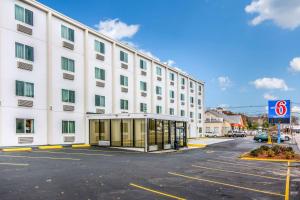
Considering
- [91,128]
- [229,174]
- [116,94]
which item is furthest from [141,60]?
[229,174]

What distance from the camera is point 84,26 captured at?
110ft

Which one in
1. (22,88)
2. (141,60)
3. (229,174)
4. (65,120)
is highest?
(141,60)

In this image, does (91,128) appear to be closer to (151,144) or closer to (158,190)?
(151,144)

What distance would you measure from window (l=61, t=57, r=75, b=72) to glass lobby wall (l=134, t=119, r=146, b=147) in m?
8.62

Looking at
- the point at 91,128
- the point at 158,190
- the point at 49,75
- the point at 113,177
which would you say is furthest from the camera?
the point at 91,128

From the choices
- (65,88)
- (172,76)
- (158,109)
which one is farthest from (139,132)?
(172,76)

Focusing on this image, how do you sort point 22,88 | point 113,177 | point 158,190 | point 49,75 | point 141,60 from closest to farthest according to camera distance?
1. point 158,190
2. point 113,177
3. point 22,88
4. point 49,75
5. point 141,60

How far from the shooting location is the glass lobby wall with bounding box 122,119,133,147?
29438 millimetres

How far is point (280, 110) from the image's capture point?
1142 inches

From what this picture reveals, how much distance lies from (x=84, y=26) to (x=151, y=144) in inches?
577

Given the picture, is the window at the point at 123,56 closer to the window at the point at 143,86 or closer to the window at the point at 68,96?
the window at the point at 143,86

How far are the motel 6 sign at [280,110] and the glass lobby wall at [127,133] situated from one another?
13.3m

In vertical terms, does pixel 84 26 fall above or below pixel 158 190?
above

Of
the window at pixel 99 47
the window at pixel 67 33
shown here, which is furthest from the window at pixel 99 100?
the window at pixel 67 33
